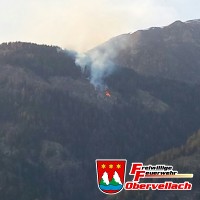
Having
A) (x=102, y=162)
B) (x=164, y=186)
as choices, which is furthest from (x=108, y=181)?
(x=164, y=186)

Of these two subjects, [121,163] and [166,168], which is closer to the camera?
[121,163]

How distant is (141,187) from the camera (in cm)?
9394

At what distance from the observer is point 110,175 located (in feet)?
296

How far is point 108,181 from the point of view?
298ft

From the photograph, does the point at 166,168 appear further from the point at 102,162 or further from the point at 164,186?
the point at 102,162

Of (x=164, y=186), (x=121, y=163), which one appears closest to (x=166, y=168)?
(x=164, y=186)

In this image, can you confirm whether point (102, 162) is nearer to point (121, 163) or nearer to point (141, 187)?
point (121, 163)

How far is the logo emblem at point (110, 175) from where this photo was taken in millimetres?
89062

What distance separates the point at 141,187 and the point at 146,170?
3.19m

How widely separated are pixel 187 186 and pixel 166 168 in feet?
17.3

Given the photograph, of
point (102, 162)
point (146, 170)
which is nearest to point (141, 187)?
point (146, 170)

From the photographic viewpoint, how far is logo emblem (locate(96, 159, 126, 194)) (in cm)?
8906

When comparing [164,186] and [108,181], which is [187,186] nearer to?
[164,186]

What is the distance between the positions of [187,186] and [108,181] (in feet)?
47.7
